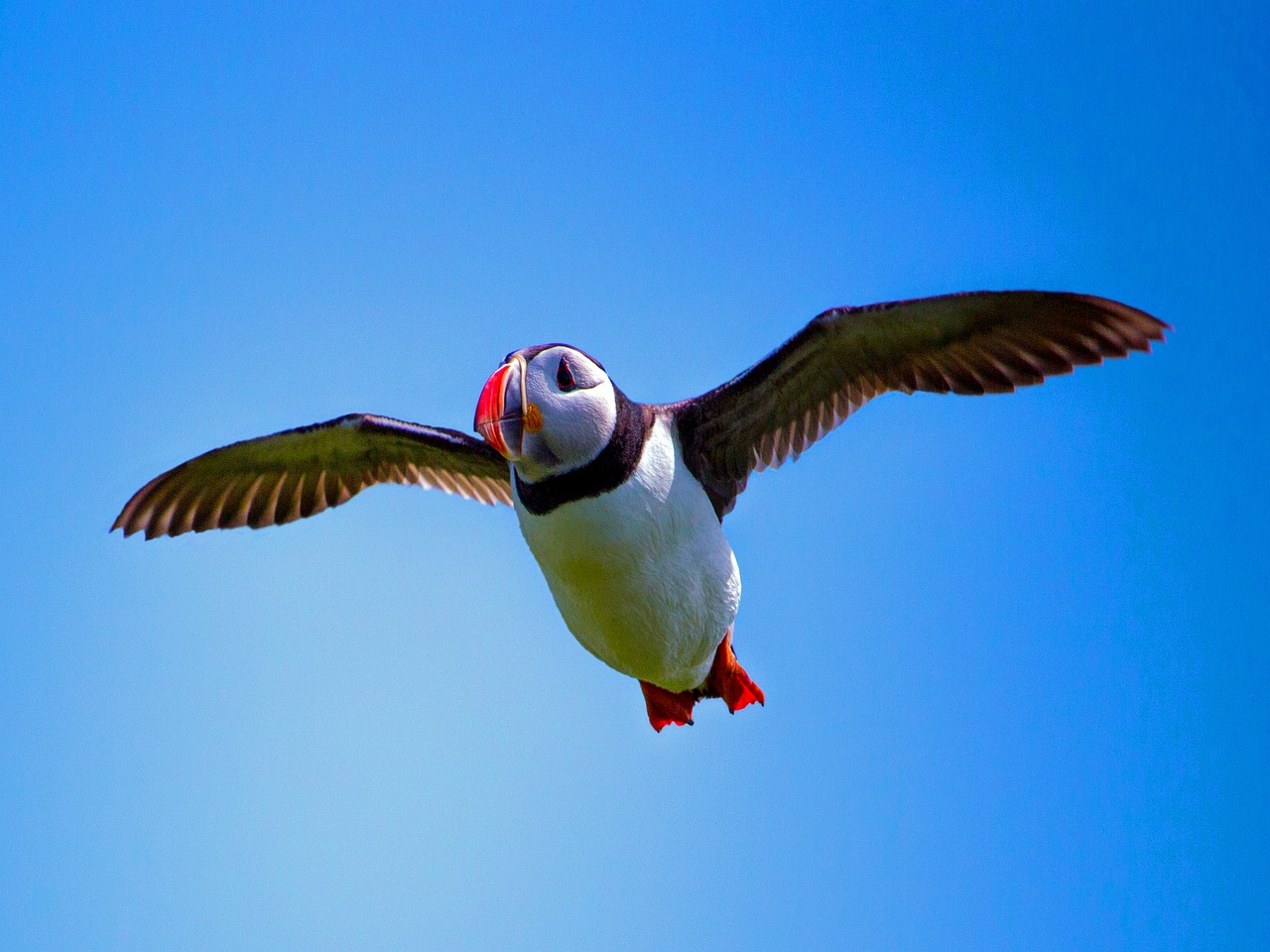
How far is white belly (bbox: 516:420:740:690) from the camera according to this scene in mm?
6957

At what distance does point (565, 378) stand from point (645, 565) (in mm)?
1211

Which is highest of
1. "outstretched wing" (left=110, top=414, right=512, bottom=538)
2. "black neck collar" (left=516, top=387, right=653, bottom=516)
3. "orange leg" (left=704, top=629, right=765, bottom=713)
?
"outstretched wing" (left=110, top=414, right=512, bottom=538)

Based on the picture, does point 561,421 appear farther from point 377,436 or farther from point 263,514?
point 263,514

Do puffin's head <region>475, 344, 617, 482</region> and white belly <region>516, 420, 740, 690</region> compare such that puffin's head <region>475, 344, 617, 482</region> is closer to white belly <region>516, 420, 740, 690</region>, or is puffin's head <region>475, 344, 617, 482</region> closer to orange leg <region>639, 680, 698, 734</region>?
white belly <region>516, 420, 740, 690</region>

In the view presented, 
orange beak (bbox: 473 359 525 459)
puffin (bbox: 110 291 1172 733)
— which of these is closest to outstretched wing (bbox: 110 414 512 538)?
puffin (bbox: 110 291 1172 733)

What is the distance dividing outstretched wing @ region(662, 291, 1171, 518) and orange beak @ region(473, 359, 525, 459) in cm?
153

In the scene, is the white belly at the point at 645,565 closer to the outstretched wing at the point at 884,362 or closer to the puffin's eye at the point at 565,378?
the outstretched wing at the point at 884,362

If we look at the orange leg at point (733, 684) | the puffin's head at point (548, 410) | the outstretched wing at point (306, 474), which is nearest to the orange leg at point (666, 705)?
the orange leg at point (733, 684)

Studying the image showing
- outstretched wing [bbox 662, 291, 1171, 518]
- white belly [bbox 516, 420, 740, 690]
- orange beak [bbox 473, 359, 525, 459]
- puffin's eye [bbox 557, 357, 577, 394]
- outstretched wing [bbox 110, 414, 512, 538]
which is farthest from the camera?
outstretched wing [bbox 110, 414, 512, 538]

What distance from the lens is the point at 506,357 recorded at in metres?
6.71

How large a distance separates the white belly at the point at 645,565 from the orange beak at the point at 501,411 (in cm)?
63

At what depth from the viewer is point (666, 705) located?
28.0ft

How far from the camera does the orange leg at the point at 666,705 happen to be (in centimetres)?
851

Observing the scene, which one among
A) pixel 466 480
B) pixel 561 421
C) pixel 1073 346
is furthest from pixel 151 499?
pixel 1073 346
